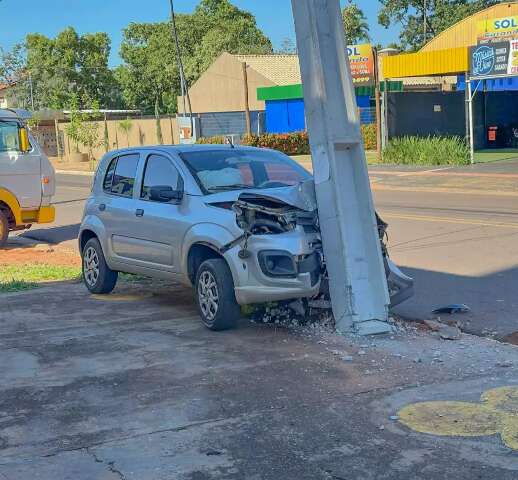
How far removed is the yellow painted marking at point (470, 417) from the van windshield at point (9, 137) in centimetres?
1148

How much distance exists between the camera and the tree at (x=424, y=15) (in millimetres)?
73188

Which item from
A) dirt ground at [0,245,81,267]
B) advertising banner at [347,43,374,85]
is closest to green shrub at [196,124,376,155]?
advertising banner at [347,43,374,85]

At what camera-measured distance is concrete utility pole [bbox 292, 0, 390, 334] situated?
727 centimetres

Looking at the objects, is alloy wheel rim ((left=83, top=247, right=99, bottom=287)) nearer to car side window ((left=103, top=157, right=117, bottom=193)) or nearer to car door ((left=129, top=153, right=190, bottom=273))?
car side window ((left=103, top=157, right=117, bottom=193))

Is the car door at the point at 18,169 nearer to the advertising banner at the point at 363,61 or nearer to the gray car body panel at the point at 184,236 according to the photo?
the gray car body panel at the point at 184,236

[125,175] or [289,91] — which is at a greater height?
[289,91]

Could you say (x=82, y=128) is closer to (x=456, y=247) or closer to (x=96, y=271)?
(x=456, y=247)

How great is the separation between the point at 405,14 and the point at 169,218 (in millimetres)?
72630

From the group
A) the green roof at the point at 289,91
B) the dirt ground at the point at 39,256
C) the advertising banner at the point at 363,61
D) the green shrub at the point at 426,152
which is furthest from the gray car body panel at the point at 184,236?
the green roof at the point at 289,91

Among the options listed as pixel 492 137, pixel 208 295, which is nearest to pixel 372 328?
pixel 208 295

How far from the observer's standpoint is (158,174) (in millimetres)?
8664

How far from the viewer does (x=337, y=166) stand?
751cm

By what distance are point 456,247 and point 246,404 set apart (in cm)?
745

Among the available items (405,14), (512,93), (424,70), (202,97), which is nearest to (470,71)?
(424,70)
